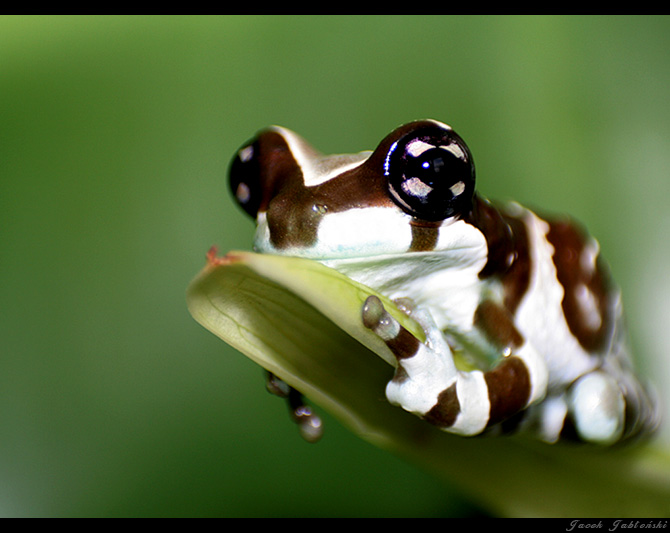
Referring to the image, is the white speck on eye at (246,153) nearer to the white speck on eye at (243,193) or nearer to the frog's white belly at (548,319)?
the white speck on eye at (243,193)

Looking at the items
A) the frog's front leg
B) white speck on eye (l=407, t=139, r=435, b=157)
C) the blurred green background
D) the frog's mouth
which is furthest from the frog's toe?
the blurred green background

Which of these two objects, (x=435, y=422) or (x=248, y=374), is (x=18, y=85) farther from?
(x=435, y=422)

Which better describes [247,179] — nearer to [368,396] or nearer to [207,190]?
[368,396]

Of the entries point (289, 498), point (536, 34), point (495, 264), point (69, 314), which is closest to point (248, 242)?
point (69, 314)

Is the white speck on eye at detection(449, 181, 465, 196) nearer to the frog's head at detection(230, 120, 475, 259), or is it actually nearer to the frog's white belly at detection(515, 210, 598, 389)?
the frog's head at detection(230, 120, 475, 259)

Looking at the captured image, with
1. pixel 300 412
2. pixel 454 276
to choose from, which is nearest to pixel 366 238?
pixel 454 276

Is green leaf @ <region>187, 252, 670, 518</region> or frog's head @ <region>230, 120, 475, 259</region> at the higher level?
frog's head @ <region>230, 120, 475, 259</region>

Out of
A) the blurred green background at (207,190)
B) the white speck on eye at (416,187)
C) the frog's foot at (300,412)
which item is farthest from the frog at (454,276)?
the blurred green background at (207,190)
